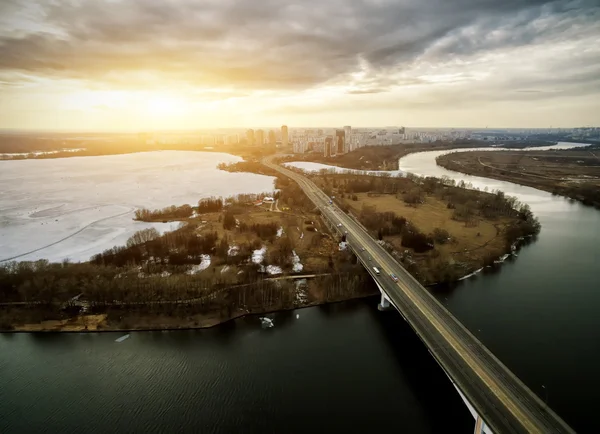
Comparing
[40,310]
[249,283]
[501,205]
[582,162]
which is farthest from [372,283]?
[582,162]

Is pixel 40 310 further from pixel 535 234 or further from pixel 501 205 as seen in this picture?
pixel 501 205

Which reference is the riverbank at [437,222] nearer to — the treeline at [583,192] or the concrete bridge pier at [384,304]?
the concrete bridge pier at [384,304]

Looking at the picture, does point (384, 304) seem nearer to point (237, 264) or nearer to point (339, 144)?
point (237, 264)

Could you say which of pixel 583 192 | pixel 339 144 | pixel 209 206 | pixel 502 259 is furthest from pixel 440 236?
pixel 339 144

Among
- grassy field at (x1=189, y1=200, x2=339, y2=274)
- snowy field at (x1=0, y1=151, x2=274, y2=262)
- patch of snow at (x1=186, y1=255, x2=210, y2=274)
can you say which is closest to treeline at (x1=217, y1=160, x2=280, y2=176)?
snowy field at (x1=0, y1=151, x2=274, y2=262)

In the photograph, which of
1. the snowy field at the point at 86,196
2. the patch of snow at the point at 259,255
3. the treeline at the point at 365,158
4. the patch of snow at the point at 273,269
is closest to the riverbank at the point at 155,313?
the patch of snow at the point at 273,269
